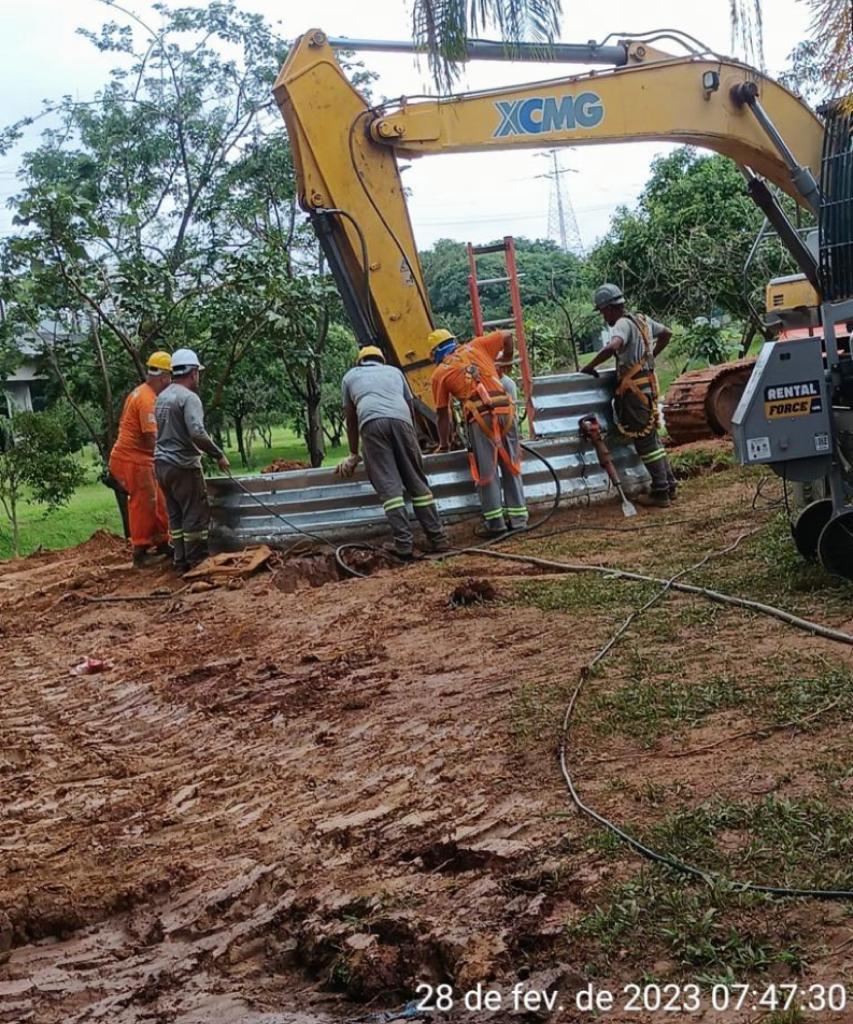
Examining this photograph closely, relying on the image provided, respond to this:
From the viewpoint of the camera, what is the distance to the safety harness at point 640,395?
10453mm

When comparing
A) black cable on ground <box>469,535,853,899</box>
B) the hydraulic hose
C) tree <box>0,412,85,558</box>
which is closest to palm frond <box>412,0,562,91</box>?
black cable on ground <box>469,535,853,899</box>

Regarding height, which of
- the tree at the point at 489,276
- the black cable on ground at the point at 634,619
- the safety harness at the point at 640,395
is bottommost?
the black cable on ground at the point at 634,619

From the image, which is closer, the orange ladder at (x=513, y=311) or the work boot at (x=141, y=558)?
the orange ladder at (x=513, y=311)

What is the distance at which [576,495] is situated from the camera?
10.5 meters

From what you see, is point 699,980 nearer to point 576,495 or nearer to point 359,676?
point 359,676

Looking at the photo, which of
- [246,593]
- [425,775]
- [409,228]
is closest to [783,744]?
[425,775]

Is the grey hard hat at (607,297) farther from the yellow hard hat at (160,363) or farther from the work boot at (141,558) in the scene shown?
the work boot at (141,558)

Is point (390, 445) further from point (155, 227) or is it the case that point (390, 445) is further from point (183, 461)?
point (155, 227)

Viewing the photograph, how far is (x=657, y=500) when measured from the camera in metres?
10.5

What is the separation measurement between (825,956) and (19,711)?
204 inches

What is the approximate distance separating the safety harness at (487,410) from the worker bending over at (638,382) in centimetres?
127

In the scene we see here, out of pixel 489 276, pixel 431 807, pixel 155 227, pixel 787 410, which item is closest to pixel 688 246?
pixel 155 227

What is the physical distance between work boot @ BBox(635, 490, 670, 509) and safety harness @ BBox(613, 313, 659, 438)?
550 mm

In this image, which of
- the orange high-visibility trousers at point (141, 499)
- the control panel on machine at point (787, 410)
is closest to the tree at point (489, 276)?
the orange high-visibility trousers at point (141, 499)
